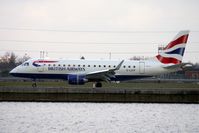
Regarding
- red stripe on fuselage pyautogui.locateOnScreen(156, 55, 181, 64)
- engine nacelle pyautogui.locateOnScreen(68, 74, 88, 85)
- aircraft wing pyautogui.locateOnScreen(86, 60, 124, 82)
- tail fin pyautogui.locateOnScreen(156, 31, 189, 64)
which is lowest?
engine nacelle pyautogui.locateOnScreen(68, 74, 88, 85)

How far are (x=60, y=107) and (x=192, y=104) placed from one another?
11794 millimetres

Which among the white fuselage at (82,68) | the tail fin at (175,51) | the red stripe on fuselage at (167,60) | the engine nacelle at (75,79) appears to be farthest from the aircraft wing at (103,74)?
the tail fin at (175,51)

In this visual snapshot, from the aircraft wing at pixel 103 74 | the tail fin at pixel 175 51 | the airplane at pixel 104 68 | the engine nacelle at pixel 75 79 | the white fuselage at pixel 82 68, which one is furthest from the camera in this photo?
the tail fin at pixel 175 51

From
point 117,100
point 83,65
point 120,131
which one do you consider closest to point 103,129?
point 120,131

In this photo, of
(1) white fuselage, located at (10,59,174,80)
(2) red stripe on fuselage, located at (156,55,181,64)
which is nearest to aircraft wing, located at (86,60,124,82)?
(1) white fuselage, located at (10,59,174,80)

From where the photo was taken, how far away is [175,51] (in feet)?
252

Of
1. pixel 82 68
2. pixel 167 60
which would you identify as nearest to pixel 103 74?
pixel 82 68

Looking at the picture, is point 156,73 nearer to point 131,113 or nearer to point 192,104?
point 192,104

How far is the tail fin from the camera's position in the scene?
76875 millimetres

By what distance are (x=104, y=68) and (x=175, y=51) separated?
8222 mm

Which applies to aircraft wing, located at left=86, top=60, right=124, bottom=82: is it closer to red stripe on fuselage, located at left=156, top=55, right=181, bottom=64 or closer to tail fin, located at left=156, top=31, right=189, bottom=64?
red stripe on fuselage, located at left=156, top=55, right=181, bottom=64

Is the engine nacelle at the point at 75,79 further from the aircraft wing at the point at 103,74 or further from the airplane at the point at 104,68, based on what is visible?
the aircraft wing at the point at 103,74

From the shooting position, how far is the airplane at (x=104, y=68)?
74.4 meters

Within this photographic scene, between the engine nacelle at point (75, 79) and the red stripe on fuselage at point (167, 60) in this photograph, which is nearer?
the engine nacelle at point (75, 79)
